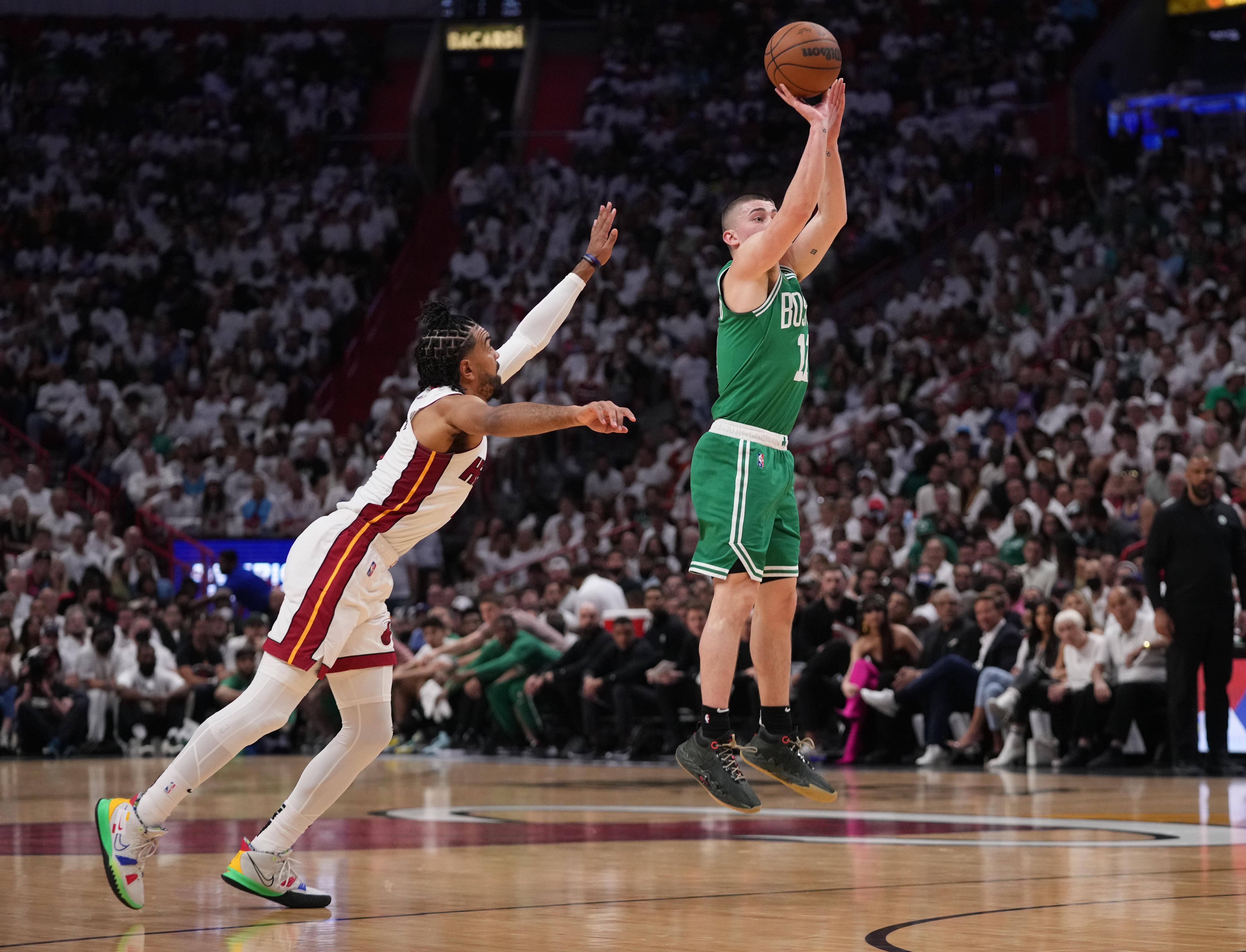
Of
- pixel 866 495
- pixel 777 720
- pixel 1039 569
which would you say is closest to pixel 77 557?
pixel 866 495

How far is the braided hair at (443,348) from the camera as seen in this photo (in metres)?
6.28

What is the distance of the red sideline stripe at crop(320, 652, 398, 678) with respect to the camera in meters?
6.11

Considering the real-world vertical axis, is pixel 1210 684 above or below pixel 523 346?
below

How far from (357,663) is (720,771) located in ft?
4.99

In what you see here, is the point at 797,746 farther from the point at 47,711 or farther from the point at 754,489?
the point at 47,711

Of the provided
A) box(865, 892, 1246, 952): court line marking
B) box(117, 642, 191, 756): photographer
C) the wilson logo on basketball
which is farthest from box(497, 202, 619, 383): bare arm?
box(117, 642, 191, 756): photographer

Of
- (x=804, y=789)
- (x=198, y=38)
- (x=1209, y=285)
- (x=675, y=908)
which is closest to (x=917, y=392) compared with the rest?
(x=1209, y=285)

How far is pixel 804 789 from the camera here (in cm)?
691

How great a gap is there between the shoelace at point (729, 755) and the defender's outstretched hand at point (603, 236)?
2015 mm

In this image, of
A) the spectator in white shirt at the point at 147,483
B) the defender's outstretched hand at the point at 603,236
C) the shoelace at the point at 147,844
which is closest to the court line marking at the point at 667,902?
the shoelace at the point at 147,844

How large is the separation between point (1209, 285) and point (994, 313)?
2.67 metres

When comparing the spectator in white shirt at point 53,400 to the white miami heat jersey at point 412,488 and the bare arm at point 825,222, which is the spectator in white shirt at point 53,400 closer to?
the bare arm at point 825,222

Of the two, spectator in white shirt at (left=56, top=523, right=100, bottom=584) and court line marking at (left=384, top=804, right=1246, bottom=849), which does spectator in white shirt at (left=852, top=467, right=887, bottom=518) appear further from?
spectator in white shirt at (left=56, top=523, right=100, bottom=584)

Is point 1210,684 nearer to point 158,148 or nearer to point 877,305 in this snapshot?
point 877,305
